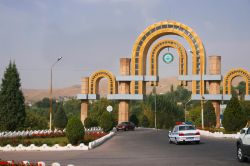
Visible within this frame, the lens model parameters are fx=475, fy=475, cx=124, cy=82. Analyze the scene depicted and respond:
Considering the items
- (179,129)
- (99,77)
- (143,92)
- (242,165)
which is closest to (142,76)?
(143,92)

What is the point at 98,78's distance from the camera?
237ft

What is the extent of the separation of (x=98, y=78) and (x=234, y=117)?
30311mm

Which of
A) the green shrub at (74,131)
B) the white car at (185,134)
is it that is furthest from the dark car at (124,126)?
the green shrub at (74,131)

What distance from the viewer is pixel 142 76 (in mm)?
67250

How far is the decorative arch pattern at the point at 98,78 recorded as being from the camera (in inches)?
2800

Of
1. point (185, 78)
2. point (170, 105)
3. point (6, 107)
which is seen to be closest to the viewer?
point (6, 107)

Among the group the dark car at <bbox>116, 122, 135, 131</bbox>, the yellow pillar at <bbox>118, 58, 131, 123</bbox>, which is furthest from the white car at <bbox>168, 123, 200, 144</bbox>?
the yellow pillar at <bbox>118, 58, 131, 123</bbox>

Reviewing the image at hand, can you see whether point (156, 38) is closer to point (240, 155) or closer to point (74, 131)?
point (74, 131)

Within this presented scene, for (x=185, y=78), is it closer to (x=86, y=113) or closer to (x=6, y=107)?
(x=86, y=113)

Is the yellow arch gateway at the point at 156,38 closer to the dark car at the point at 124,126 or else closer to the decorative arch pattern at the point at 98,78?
the decorative arch pattern at the point at 98,78

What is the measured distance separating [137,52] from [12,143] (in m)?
37.1

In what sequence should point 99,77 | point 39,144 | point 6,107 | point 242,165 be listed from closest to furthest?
point 242,165
point 39,144
point 6,107
point 99,77

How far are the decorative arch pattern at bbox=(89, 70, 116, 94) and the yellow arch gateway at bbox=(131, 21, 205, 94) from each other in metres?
3.95

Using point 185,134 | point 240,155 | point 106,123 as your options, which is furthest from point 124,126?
point 240,155
